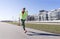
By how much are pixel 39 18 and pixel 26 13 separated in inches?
6094

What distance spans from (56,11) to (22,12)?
13156 centimetres

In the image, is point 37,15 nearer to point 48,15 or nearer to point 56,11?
point 48,15

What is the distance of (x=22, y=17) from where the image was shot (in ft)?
49.5

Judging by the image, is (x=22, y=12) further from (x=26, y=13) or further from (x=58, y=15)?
(x=58, y=15)

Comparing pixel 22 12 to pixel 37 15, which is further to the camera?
pixel 37 15

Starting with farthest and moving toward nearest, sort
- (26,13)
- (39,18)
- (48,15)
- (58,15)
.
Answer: (39,18) < (48,15) < (58,15) < (26,13)

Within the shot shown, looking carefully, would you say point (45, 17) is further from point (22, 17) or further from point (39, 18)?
point (22, 17)

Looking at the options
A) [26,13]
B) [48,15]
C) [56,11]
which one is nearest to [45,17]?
[48,15]

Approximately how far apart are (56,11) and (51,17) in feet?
19.6

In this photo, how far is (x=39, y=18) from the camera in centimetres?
16962

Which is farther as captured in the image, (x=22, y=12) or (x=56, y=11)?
(x=56, y=11)

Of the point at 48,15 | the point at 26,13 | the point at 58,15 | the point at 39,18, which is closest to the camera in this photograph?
the point at 26,13

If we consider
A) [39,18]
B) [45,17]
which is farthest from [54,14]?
[39,18]

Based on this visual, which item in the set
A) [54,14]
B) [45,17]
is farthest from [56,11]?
[45,17]
